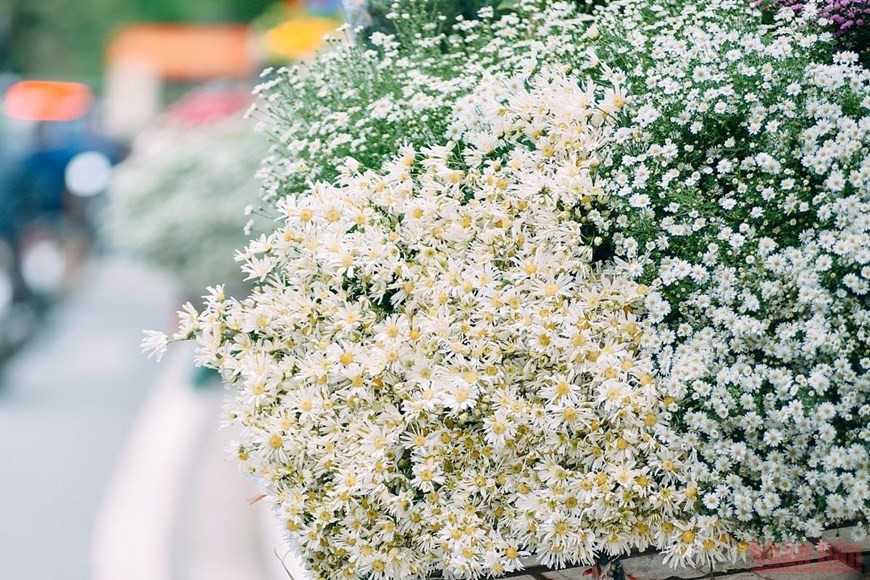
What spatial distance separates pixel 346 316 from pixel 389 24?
125 cm

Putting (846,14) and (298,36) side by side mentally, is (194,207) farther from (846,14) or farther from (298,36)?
(846,14)

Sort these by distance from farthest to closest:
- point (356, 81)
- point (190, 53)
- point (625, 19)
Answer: point (190, 53)
point (356, 81)
point (625, 19)

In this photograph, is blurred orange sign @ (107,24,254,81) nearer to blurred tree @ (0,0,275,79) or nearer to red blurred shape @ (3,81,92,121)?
blurred tree @ (0,0,275,79)

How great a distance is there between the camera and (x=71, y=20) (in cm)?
3447

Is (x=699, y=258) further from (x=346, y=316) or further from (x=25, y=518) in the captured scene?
(x=25, y=518)

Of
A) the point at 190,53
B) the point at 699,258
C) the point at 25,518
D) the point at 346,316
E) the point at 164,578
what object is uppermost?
the point at 699,258

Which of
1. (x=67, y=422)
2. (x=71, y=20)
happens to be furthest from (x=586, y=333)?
(x=71, y=20)

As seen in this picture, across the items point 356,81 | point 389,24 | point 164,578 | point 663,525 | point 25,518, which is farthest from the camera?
point 25,518

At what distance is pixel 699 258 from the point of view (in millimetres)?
2330

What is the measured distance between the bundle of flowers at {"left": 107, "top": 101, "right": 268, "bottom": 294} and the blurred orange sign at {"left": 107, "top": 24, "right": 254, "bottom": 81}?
26846 millimetres

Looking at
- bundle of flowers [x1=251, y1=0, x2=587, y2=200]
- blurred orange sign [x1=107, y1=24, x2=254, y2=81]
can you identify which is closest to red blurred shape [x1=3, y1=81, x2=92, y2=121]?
bundle of flowers [x1=251, y1=0, x2=587, y2=200]

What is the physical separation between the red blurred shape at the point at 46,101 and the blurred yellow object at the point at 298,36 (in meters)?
7.88

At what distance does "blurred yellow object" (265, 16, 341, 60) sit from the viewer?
9234mm

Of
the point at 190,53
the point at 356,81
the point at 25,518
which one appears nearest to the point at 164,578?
the point at 25,518
